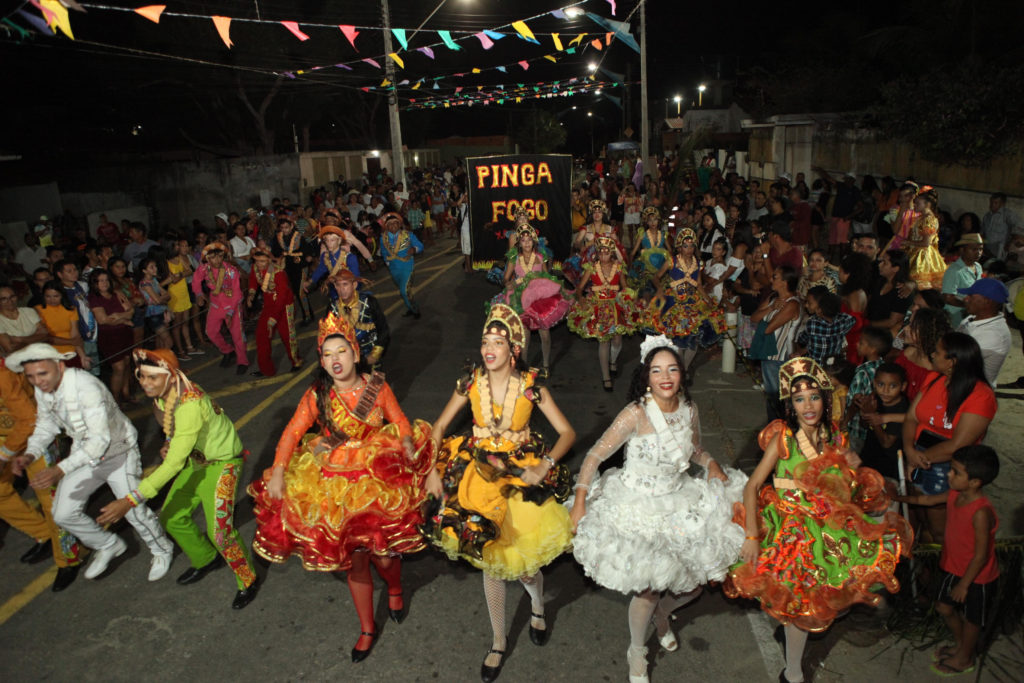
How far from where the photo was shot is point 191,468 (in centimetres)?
496

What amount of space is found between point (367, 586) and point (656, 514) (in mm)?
1868

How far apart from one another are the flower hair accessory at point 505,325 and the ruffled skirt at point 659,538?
1164mm

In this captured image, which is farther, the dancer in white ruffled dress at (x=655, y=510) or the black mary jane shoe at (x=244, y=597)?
the black mary jane shoe at (x=244, y=597)

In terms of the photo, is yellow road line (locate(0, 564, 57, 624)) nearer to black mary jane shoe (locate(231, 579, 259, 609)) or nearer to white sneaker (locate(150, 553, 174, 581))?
white sneaker (locate(150, 553, 174, 581))

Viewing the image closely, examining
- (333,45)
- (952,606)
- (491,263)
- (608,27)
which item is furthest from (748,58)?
(952,606)

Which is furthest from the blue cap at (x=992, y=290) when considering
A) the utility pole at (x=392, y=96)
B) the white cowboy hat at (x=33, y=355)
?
the utility pole at (x=392, y=96)

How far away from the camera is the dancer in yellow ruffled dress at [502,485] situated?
4086 mm

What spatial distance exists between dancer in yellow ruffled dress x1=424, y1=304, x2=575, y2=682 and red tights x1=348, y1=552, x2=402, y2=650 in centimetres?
56

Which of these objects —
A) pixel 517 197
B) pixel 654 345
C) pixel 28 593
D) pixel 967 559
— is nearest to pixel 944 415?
pixel 967 559

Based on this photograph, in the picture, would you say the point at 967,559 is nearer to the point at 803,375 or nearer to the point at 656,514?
the point at 803,375

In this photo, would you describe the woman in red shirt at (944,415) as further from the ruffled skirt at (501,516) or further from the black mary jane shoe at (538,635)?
the black mary jane shoe at (538,635)

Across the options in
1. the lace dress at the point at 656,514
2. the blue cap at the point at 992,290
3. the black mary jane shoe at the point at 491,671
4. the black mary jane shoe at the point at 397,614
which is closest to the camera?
the lace dress at the point at 656,514

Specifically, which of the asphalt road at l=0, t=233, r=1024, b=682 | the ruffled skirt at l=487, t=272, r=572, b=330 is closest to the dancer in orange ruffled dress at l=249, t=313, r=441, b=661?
the asphalt road at l=0, t=233, r=1024, b=682

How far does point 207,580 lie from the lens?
5438 millimetres
